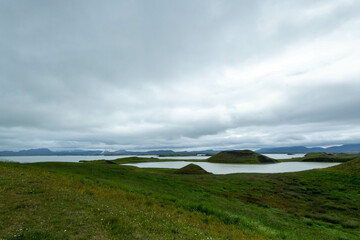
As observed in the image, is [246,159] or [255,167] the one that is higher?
[246,159]

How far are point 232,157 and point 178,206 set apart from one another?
619ft

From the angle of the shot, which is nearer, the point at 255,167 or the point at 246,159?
the point at 255,167

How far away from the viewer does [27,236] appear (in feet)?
29.0

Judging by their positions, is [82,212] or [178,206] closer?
[82,212]

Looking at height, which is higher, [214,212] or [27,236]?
[27,236]

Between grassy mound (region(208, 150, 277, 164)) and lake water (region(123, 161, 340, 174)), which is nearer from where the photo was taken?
lake water (region(123, 161, 340, 174))

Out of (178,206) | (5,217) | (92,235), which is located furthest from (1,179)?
(178,206)

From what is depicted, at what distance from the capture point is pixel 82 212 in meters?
12.2

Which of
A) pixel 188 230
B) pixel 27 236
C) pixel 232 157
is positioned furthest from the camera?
pixel 232 157

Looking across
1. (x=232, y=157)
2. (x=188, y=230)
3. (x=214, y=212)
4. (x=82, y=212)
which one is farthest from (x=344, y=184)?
(x=232, y=157)

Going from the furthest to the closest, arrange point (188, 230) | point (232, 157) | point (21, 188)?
point (232, 157)
point (21, 188)
point (188, 230)

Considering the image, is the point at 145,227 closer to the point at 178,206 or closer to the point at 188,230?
the point at 188,230

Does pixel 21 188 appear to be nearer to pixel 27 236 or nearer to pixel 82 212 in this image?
pixel 82 212

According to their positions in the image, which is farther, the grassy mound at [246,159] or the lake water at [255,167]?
the grassy mound at [246,159]
